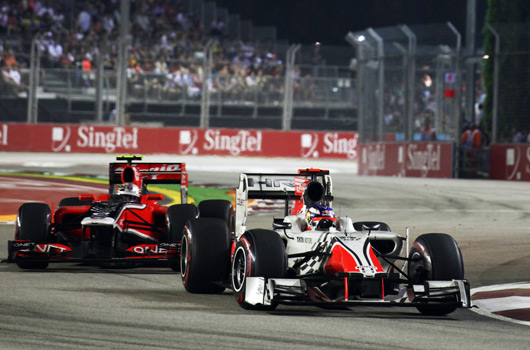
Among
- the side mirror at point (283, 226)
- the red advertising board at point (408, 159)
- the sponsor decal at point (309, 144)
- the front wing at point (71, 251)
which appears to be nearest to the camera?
the side mirror at point (283, 226)

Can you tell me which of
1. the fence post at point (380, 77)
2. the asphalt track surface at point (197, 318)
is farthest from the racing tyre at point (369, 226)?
the fence post at point (380, 77)

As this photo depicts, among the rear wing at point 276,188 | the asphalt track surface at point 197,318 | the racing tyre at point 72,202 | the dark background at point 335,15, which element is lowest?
the asphalt track surface at point 197,318

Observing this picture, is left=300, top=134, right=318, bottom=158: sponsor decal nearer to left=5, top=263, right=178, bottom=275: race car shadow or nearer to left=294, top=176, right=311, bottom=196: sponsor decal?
left=5, top=263, right=178, bottom=275: race car shadow

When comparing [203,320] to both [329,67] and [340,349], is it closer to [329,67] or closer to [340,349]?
[340,349]

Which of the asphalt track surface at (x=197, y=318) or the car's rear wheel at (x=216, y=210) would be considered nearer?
the asphalt track surface at (x=197, y=318)

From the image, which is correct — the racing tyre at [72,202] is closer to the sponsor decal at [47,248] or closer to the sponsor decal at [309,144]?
the sponsor decal at [47,248]

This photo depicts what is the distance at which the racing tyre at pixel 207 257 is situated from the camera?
337 inches

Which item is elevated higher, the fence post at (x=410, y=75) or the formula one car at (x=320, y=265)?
the fence post at (x=410, y=75)

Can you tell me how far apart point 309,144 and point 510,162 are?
35.5 feet

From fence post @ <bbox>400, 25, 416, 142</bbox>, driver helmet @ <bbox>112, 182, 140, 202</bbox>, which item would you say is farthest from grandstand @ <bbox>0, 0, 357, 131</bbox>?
driver helmet @ <bbox>112, 182, 140, 202</bbox>

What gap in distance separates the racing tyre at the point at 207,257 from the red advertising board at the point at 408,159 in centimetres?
2034

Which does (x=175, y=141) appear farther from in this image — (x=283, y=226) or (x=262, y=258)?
(x=262, y=258)

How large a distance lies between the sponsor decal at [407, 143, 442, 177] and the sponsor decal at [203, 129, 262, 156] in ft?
28.1

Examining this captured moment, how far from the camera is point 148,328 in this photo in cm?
679
